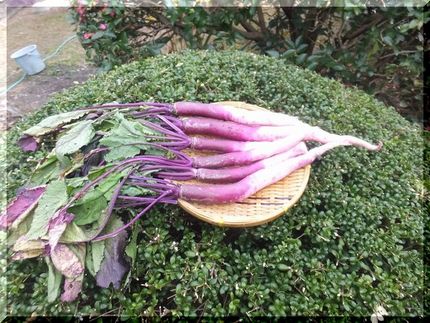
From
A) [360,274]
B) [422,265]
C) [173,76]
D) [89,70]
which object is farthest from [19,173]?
[89,70]

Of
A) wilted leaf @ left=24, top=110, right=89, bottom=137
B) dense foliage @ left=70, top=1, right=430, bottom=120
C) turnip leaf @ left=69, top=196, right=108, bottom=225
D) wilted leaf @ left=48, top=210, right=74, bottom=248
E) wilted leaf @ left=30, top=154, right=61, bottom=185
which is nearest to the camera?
wilted leaf @ left=48, top=210, right=74, bottom=248

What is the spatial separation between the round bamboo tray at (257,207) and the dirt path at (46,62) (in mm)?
2840

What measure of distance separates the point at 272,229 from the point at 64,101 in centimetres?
180

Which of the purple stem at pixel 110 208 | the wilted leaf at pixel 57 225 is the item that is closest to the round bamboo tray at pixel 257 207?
the purple stem at pixel 110 208

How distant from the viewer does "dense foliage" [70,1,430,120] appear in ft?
11.3

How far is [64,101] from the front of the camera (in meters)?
2.77

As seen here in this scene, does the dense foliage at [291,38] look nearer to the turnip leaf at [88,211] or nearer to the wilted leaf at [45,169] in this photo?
the wilted leaf at [45,169]

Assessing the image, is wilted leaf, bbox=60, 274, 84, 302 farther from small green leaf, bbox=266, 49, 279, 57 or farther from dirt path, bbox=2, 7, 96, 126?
dirt path, bbox=2, 7, 96, 126

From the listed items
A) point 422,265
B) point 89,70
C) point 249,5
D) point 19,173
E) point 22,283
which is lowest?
point 89,70

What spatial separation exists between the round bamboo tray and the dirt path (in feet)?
9.32

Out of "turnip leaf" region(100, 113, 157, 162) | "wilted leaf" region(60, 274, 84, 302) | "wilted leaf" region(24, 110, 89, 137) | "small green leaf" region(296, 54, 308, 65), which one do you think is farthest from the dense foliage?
"wilted leaf" region(60, 274, 84, 302)

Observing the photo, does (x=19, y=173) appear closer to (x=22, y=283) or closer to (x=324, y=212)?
(x=22, y=283)

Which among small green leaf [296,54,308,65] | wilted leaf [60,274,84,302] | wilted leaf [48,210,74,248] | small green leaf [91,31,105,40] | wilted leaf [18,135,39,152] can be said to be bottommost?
wilted leaf [60,274,84,302]

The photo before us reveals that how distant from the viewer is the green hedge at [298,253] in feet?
6.05
